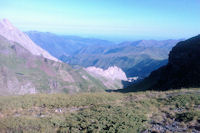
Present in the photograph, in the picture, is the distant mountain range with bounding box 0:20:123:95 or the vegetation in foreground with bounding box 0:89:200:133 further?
the distant mountain range with bounding box 0:20:123:95

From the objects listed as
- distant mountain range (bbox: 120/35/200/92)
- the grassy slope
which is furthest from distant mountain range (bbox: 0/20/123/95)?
distant mountain range (bbox: 120/35/200/92)

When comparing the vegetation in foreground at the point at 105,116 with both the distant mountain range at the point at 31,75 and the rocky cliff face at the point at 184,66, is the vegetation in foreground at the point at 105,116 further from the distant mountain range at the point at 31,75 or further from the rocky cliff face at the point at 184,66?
the distant mountain range at the point at 31,75

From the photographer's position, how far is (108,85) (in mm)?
173000

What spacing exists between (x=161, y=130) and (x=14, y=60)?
141 meters

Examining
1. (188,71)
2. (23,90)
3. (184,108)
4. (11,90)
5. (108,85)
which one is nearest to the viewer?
(184,108)

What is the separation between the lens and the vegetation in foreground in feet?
36.8

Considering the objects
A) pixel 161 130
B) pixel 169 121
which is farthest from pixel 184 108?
pixel 161 130

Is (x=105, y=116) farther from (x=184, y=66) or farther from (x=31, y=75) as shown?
(x=31, y=75)

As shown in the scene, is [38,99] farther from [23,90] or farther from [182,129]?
[23,90]

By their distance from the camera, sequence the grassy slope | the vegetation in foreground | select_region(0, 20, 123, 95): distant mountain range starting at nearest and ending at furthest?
the vegetation in foreground
select_region(0, 20, 123, 95): distant mountain range
the grassy slope

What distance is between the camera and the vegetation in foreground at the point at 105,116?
1122 cm

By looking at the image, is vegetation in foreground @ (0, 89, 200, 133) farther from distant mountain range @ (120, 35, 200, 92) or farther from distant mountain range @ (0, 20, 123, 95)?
distant mountain range @ (0, 20, 123, 95)

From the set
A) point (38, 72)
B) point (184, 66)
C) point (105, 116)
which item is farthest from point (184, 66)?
point (38, 72)

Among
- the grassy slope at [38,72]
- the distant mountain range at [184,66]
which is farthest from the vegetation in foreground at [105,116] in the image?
the grassy slope at [38,72]
